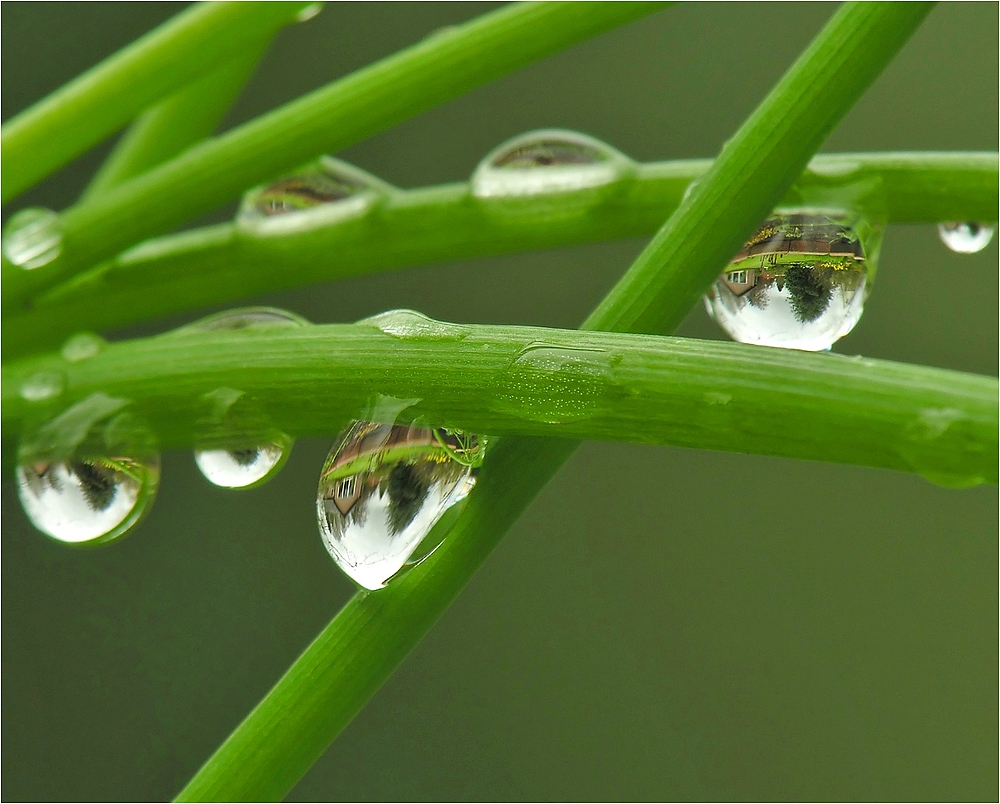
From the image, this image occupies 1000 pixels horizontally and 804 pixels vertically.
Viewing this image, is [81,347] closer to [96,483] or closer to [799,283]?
[96,483]

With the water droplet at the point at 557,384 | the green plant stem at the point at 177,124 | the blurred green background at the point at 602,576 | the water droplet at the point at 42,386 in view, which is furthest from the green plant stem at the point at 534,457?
the blurred green background at the point at 602,576

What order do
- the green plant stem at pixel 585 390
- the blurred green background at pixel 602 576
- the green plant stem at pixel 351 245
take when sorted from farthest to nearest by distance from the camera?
the blurred green background at pixel 602 576 → the green plant stem at pixel 351 245 → the green plant stem at pixel 585 390

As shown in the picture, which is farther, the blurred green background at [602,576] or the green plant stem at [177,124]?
the blurred green background at [602,576]

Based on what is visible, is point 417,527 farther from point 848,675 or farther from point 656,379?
point 848,675

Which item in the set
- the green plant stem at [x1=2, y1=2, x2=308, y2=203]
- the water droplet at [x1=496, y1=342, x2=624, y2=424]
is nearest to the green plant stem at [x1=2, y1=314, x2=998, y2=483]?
the water droplet at [x1=496, y1=342, x2=624, y2=424]

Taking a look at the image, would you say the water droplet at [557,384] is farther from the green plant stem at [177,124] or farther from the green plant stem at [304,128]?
the green plant stem at [177,124]
